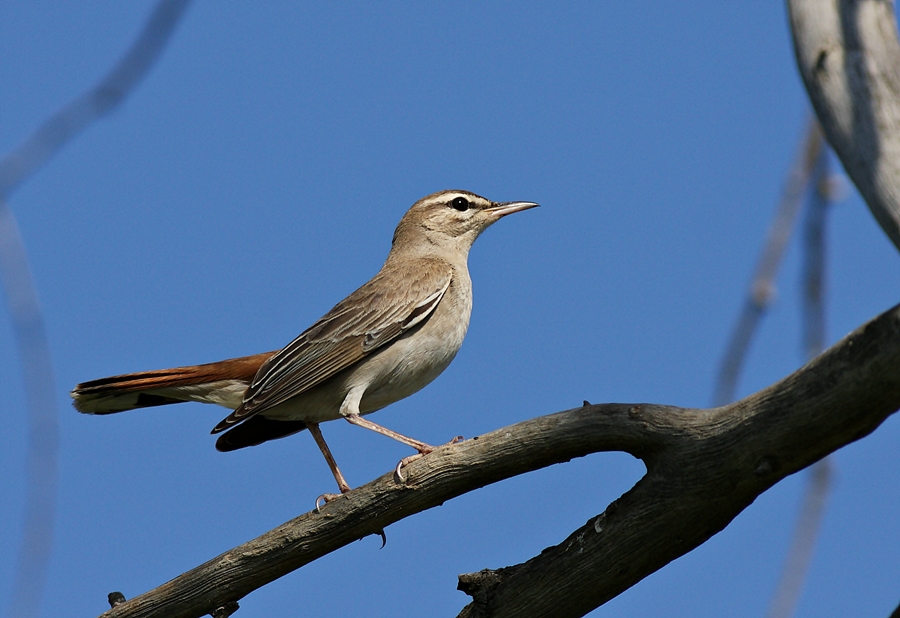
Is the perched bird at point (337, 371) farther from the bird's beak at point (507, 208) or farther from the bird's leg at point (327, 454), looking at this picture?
the bird's beak at point (507, 208)

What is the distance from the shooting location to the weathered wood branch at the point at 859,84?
342 centimetres

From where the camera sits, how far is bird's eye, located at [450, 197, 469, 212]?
9589 mm

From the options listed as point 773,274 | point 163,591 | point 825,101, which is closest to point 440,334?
point 163,591

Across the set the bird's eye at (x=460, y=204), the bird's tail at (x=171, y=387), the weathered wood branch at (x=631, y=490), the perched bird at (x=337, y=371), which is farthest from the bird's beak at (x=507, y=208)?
the weathered wood branch at (x=631, y=490)

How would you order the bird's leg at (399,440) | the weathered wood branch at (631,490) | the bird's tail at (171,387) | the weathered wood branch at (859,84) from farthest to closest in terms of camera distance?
1. the bird's tail at (171,387)
2. the bird's leg at (399,440)
3. the weathered wood branch at (631,490)
4. the weathered wood branch at (859,84)

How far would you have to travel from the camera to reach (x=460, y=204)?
31.6ft

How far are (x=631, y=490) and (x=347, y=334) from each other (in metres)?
3.57

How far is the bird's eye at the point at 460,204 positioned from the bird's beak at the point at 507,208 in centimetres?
21

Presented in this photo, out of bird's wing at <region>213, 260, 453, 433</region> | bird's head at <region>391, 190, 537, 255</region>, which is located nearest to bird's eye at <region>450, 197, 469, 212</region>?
bird's head at <region>391, 190, 537, 255</region>

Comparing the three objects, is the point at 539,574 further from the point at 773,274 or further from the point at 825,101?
the point at 825,101

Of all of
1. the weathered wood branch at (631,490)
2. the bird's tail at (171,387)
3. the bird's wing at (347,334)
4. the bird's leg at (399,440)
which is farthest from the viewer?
the bird's tail at (171,387)

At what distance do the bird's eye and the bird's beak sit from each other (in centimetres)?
21

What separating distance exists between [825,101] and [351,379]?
16.2ft

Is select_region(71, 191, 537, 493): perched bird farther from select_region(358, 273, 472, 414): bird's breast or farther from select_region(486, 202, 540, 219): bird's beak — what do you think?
select_region(486, 202, 540, 219): bird's beak
